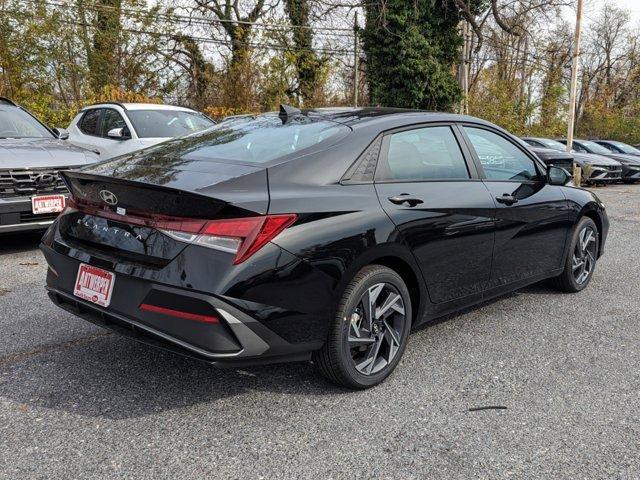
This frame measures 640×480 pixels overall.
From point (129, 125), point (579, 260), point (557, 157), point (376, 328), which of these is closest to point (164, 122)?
point (129, 125)

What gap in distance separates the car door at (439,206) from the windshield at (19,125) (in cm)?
497

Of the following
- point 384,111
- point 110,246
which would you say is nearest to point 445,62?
point 384,111

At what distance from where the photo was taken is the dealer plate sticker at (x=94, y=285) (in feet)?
8.75

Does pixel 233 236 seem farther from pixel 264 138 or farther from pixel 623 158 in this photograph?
pixel 623 158

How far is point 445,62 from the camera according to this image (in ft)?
65.4

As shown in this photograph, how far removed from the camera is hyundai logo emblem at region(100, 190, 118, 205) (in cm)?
270

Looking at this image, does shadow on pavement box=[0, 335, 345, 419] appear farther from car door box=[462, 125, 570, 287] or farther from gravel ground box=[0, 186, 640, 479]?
car door box=[462, 125, 570, 287]

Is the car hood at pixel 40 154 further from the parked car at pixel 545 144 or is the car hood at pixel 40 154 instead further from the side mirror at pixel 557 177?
the parked car at pixel 545 144

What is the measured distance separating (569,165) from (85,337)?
45.8ft

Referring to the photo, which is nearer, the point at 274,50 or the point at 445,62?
the point at 445,62

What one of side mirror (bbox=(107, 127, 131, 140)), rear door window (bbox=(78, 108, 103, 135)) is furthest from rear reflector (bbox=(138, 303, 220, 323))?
rear door window (bbox=(78, 108, 103, 135))

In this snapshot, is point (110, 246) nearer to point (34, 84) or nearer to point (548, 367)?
point (548, 367)

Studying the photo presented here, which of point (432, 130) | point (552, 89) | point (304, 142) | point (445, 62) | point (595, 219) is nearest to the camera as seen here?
point (304, 142)

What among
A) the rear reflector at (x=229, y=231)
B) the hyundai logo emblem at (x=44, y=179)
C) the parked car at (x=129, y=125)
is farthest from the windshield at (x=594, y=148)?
the rear reflector at (x=229, y=231)
